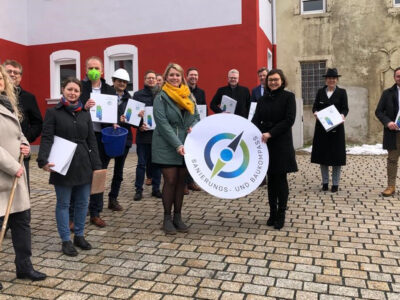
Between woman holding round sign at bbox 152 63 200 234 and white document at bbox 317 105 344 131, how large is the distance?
2874mm

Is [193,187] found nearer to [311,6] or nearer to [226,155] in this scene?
[226,155]

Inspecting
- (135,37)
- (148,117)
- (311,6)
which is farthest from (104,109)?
(311,6)

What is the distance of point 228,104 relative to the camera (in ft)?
23.9

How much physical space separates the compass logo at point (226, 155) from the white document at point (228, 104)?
242 cm

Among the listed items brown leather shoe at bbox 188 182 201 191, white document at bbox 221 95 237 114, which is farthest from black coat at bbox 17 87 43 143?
white document at bbox 221 95 237 114

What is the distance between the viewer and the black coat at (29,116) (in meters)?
4.59

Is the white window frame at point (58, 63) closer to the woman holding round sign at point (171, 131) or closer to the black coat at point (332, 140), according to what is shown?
the black coat at point (332, 140)

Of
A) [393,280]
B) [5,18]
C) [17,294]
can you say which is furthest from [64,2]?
[393,280]

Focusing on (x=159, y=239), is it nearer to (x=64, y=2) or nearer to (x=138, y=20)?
(x=138, y=20)

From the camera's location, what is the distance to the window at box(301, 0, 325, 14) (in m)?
15.2

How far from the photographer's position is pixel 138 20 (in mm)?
12617

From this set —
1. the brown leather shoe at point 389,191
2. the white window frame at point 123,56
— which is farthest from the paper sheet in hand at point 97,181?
the white window frame at point 123,56

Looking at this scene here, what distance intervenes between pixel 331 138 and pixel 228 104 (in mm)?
1841

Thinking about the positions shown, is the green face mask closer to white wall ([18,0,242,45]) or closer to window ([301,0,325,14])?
white wall ([18,0,242,45])
